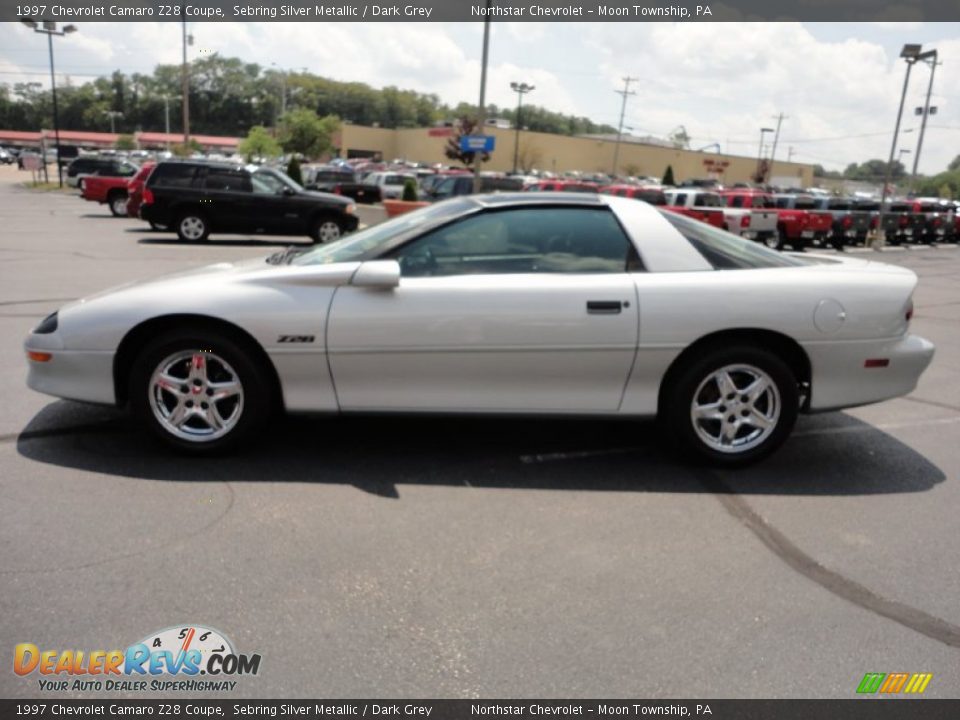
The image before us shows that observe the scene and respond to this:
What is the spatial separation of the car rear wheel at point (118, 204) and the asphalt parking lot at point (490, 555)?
20.5 metres

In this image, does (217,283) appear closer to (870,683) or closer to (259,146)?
(870,683)

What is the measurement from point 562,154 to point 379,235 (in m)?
90.0

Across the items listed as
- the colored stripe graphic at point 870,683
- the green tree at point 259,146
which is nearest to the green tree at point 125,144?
the green tree at point 259,146

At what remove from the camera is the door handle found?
4.11 meters

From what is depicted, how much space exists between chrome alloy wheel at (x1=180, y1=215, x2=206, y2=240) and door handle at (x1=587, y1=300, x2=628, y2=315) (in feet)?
46.2

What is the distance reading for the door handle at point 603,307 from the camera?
13.5ft

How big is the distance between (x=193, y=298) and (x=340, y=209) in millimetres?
13159

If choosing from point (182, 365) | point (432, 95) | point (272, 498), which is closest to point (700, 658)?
point (272, 498)

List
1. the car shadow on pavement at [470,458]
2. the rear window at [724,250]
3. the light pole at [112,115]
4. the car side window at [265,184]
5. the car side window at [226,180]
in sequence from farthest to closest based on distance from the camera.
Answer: the light pole at [112,115], the car side window at [265,184], the car side window at [226,180], the rear window at [724,250], the car shadow on pavement at [470,458]

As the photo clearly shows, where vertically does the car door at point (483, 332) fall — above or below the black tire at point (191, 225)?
above

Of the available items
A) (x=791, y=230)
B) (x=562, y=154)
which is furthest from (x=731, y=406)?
(x=562, y=154)

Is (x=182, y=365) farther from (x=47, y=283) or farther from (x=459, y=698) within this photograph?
(x=47, y=283)

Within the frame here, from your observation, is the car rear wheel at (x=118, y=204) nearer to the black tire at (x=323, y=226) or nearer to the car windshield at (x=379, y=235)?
the black tire at (x=323, y=226)
